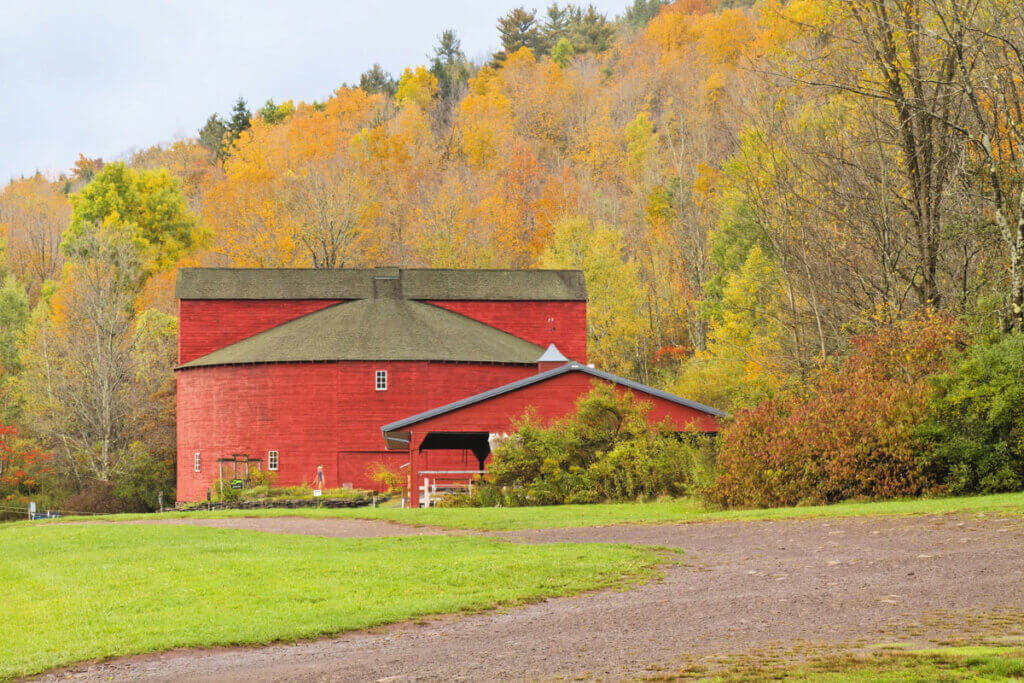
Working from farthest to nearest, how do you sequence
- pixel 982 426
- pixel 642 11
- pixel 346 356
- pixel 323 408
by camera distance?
pixel 642 11 → pixel 346 356 → pixel 323 408 → pixel 982 426

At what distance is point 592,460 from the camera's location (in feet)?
104

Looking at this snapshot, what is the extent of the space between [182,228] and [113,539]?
6249 cm

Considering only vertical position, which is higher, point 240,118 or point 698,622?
point 240,118

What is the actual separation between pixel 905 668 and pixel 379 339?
43.3 meters

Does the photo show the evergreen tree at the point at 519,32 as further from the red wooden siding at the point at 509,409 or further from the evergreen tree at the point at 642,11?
the red wooden siding at the point at 509,409

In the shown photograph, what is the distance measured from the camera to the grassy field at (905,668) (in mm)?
7562

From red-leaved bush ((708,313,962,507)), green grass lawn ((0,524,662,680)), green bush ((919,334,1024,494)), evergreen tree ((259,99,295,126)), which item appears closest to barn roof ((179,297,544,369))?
red-leaved bush ((708,313,962,507))

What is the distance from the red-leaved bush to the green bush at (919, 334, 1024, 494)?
0.39 metres

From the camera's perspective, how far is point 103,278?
63.7 m

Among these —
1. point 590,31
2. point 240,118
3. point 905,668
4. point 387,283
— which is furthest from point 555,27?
point 905,668

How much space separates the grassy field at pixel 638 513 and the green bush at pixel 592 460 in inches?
53.3

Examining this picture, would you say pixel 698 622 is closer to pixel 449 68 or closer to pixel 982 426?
pixel 982 426

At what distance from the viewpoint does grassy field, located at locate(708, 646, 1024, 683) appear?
7562 mm

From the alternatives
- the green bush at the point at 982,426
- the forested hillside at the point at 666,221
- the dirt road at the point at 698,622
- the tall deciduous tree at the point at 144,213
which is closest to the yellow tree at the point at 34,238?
the forested hillside at the point at 666,221
